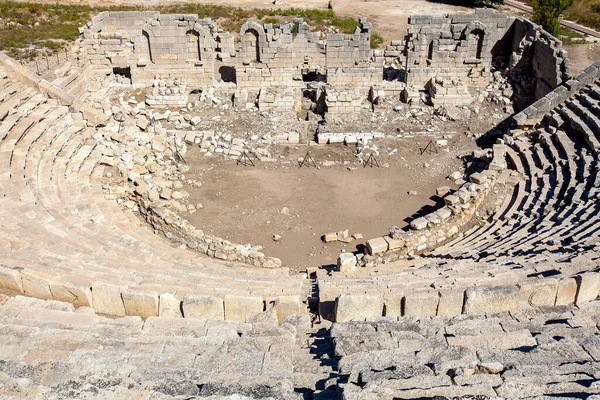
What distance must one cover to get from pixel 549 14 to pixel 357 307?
82.7 ft

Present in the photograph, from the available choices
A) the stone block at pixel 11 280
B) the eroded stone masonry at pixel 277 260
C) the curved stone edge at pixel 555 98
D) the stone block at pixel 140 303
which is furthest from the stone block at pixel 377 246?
the curved stone edge at pixel 555 98

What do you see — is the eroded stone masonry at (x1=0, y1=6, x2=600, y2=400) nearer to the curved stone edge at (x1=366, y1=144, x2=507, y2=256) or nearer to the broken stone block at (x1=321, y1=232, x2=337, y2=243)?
the curved stone edge at (x1=366, y1=144, x2=507, y2=256)

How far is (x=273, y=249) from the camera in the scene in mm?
14016

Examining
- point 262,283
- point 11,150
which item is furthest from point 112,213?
point 262,283

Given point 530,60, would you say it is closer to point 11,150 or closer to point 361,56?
point 361,56

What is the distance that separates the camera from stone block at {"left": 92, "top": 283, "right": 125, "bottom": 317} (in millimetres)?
8680

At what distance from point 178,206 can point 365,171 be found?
6191mm

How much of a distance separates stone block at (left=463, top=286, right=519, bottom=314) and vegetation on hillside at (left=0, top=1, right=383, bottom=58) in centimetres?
2341

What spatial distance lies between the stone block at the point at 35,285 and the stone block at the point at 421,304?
5.74m

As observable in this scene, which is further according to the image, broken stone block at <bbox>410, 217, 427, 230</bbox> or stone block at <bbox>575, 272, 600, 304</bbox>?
broken stone block at <bbox>410, 217, 427, 230</bbox>

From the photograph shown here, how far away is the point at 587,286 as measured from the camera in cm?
873

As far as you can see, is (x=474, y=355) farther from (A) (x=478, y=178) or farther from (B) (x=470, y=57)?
(B) (x=470, y=57)

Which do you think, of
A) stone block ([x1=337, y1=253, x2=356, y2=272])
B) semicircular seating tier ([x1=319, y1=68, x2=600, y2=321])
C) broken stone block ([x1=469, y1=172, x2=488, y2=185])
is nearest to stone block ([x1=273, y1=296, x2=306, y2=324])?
semicircular seating tier ([x1=319, y1=68, x2=600, y2=321])

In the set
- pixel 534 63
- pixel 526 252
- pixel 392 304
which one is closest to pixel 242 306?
pixel 392 304
